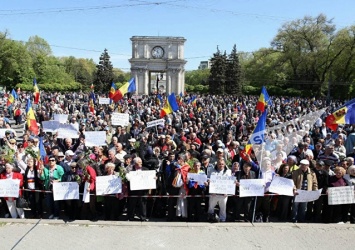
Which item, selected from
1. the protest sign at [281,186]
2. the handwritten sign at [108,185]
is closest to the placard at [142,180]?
the handwritten sign at [108,185]

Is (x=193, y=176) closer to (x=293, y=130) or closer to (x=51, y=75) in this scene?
(x=293, y=130)

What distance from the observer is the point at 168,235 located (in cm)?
797

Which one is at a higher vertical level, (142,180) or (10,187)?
(142,180)

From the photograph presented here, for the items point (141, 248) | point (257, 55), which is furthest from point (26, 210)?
point (257, 55)

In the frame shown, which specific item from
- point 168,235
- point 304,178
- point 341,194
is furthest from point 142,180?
point 341,194

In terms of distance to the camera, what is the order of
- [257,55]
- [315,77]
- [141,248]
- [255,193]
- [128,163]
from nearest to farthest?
[141,248] < [255,193] < [128,163] < [315,77] < [257,55]

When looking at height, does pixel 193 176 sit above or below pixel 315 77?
below

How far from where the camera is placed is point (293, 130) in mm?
14398

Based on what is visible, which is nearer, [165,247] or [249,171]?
[165,247]

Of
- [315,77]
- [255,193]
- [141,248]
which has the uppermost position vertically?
[315,77]

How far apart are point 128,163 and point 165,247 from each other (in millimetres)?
2448

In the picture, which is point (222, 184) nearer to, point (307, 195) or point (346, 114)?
point (307, 195)

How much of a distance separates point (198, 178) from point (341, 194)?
3.29 metres

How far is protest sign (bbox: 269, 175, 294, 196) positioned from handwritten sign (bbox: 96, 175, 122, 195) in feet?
11.4
